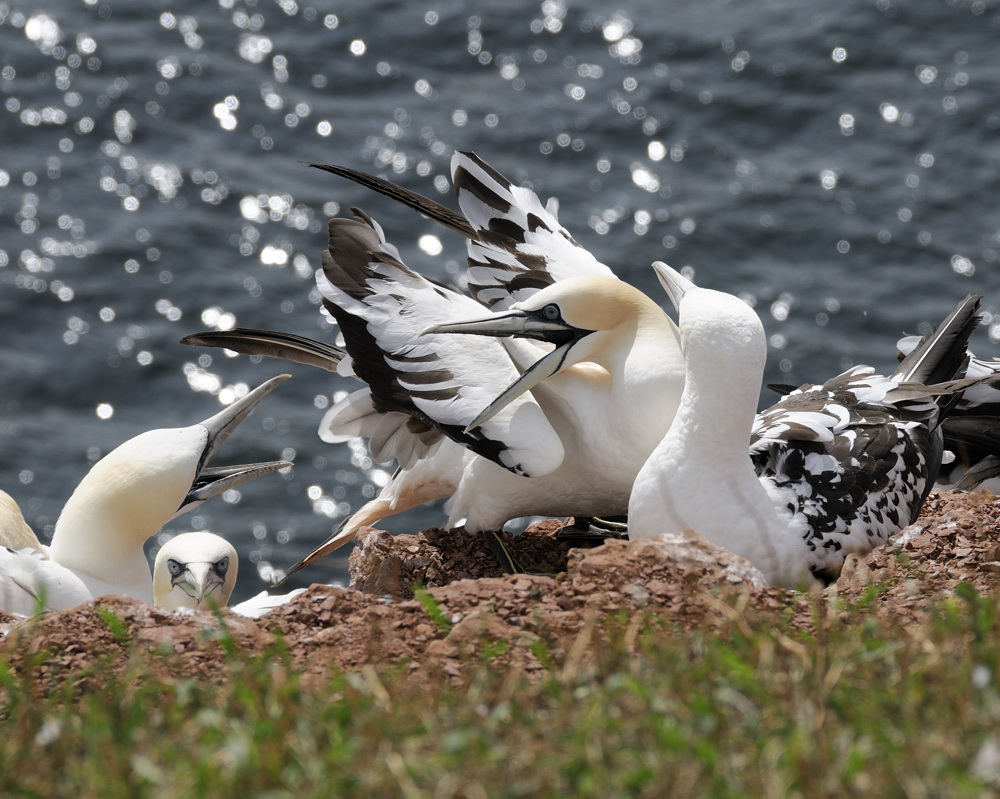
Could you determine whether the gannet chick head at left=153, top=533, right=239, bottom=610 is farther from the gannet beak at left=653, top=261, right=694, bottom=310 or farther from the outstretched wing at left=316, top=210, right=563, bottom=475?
the gannet beak at left=653, top=261, right=694, bottom=310

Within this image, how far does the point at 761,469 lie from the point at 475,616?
1.88 m

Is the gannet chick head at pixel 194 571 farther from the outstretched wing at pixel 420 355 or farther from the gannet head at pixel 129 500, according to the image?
the outstretched wing at pixel 420 355

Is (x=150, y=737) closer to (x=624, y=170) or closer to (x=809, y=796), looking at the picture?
(x=809, y=796)

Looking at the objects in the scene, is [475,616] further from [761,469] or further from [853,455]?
[853,455]

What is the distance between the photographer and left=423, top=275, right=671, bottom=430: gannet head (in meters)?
4.87

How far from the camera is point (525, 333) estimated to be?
16.4 ft

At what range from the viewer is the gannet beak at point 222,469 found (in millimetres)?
5562

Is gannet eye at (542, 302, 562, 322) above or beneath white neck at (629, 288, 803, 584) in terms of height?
above

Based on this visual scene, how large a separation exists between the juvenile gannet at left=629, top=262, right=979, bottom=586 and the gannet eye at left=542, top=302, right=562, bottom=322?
0.48 m

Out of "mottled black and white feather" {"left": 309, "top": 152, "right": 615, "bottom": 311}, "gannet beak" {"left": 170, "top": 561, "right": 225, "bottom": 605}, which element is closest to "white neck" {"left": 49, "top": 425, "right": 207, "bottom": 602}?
"gannet beak" {"left": 170, "top": 561, "right": 225, "bottom": 605}

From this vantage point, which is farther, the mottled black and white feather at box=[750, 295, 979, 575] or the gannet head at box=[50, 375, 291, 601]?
the gannet head at box=[50, 375, 291, 601]

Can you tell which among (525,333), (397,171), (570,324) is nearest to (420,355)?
(525,333)

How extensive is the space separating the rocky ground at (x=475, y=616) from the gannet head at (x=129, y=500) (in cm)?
108

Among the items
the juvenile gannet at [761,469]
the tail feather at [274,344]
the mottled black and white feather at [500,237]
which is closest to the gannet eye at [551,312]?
the juvenile gannet at [761,469]
